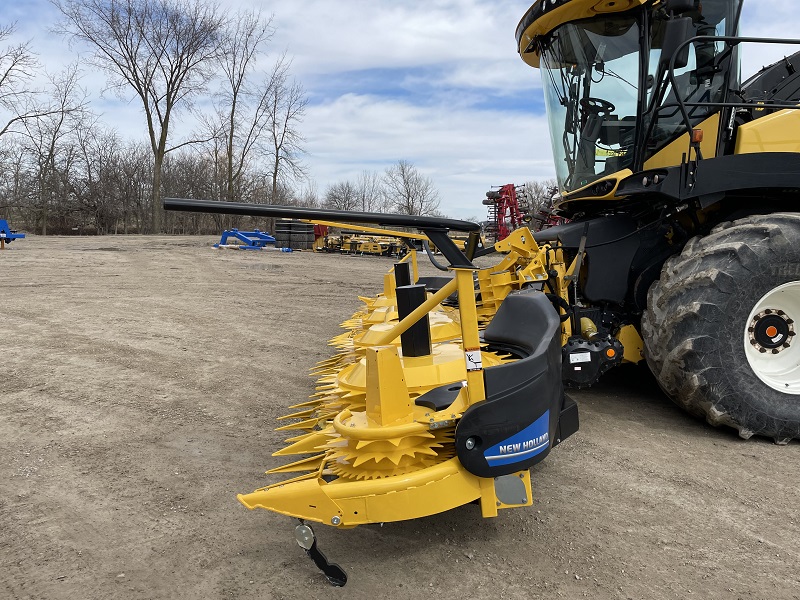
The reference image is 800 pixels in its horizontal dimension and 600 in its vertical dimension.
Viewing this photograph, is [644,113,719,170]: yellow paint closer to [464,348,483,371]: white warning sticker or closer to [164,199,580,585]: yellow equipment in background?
[164,199,580,585]: yellow equipment in background

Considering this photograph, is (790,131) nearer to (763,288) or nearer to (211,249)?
(763,288)

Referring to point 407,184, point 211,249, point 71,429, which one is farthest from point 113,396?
point 407,184

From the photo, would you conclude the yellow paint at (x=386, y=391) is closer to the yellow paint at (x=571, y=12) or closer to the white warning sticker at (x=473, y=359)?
the white warning sticker at (x=473, y=359)

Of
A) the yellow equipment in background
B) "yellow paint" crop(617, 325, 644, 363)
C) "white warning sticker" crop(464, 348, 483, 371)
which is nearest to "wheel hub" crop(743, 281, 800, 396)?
"yellow paint" crop(617, 325, 644, 363)

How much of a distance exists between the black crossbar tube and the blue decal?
79 cm

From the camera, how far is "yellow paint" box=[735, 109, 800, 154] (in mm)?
3869

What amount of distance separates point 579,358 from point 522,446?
1671mm

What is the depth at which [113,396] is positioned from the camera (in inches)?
169

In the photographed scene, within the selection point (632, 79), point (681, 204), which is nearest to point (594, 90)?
point (632, 79)

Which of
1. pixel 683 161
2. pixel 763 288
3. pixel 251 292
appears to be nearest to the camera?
pixel 763 288

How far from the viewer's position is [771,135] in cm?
388

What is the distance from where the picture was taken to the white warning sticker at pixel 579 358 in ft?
11.9

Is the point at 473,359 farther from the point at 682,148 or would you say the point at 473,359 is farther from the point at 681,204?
the point at 682,148

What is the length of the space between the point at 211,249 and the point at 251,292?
35.1 ft
